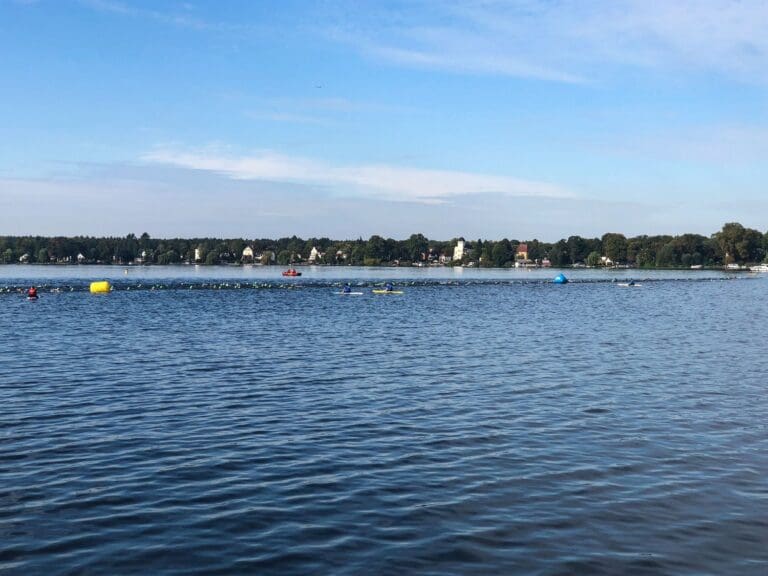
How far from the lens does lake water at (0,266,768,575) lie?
38.8ft


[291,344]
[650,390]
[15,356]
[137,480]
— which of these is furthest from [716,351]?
[15,356]

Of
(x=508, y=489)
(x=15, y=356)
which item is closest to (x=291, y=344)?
(x=15, y=356)

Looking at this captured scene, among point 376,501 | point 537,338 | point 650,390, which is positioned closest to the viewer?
point 376,501

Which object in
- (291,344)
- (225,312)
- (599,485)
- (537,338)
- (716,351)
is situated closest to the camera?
(599,485)

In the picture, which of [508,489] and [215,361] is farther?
[215,361]

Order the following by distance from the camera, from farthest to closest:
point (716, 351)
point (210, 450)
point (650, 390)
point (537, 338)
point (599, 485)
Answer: point (537, 338) → point (716, 351) → point (650, 390) → point (210, 450) → point (599, 485)

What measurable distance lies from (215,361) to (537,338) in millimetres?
19941

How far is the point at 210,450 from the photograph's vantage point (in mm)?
17703

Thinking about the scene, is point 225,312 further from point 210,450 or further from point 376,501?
point 376,501

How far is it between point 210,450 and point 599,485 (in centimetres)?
888

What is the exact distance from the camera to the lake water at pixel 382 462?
11.8m

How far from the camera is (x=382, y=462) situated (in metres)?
16.8

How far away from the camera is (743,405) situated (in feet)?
77.6

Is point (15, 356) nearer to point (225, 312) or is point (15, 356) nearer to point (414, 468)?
point (414, 468)
